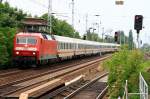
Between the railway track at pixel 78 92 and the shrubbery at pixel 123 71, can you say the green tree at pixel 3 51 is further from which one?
the shrubbery at pixel 123 71

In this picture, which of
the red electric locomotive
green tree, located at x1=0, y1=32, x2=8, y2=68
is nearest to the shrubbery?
green tree, located at x1=0, y1=32, x2=8, y2=68

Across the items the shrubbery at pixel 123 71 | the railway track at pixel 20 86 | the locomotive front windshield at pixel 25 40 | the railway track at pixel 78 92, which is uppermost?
the locomotive front windshield at pixel 25 40

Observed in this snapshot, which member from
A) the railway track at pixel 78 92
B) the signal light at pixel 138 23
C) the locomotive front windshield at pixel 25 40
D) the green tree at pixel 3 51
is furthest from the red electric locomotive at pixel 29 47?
the signal light at pixel 138 23

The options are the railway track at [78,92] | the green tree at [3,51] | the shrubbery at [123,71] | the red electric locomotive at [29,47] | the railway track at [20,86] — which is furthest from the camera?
the red electric locomotive at [29,47]

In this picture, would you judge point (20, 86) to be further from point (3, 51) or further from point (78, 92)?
point (3, 51)

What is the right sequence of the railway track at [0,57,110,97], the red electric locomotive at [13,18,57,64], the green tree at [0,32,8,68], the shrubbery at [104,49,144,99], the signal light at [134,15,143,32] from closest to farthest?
1. the signal light at [134,15,143,32]
2. the shrubbery at [104,49,144,99]
3. the railway track at [0,57,110,97]
4. the green tree at [0,32,8,68]
5. the red electric locomotive at [13,18,57,64]

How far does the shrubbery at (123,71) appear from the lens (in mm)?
23156

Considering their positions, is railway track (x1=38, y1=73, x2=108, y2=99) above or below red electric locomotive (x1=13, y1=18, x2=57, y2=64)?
below

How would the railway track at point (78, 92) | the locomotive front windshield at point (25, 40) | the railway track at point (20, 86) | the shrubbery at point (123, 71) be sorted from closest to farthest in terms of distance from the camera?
1. the shrubbery at point (123, 71)
2. the railway track at point (78, 92)
3. the railway track at point (20, 86)
4. the locomotive front windshield at point (25, 40)

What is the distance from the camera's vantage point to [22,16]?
6594cm

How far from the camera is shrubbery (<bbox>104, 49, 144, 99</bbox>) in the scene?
76.0 ft

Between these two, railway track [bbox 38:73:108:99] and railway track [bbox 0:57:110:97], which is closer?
railway track [bbox 38:73:108:99]

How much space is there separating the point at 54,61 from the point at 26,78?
736 inches

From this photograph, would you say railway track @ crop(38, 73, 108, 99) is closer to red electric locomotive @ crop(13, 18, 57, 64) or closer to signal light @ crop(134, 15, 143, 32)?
signal light @ crop(134, 15, 143, 32)
